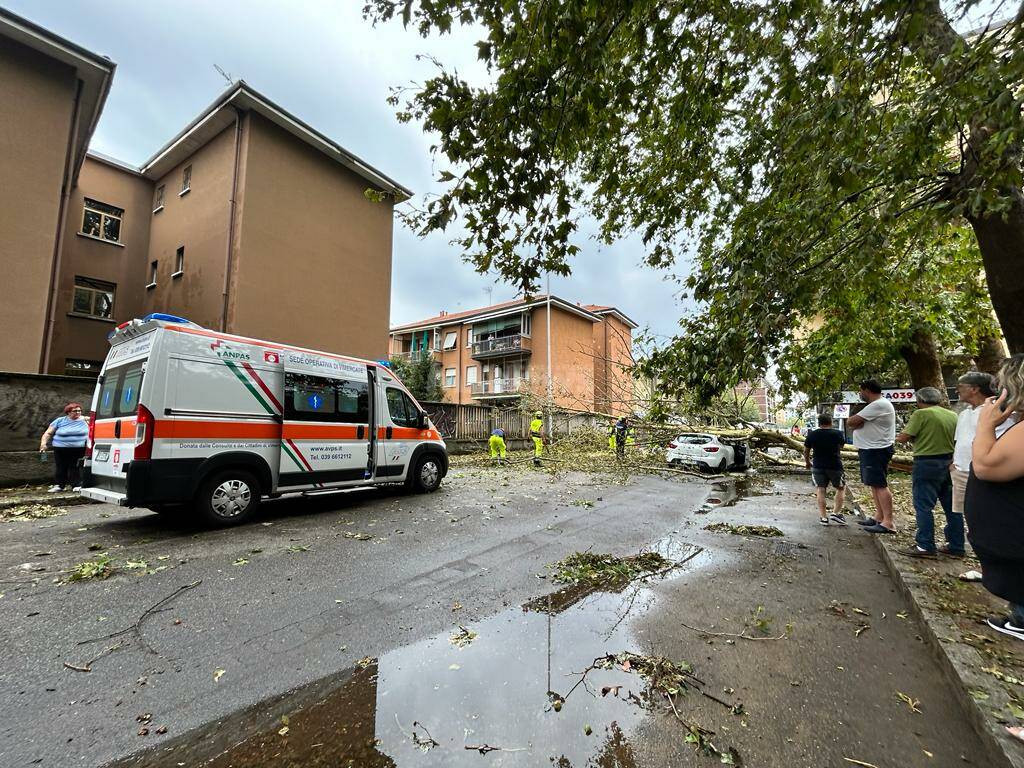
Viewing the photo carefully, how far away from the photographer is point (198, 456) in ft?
19.3

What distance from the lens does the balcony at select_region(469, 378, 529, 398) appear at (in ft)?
112

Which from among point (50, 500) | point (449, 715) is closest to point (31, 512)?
point (50, 500)

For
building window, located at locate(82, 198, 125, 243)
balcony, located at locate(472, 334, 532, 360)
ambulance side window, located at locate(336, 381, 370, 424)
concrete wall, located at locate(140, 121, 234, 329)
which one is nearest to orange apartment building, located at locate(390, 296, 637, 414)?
balcony, located at locate(472, 334, 532, 360)

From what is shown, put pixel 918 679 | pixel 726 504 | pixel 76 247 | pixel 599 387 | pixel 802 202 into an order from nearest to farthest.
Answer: pixel 918 679, pixel 802 202, pixel 726 504, pixel 599 387, pixel 76 247

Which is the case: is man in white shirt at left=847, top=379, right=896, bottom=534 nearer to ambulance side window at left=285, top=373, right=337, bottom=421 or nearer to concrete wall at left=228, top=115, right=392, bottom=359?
ambulance side window at left=285, top=373, right=337, bottom=421

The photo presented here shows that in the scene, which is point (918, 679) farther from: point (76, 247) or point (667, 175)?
point (76, 247)

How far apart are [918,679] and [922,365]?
13.6 m

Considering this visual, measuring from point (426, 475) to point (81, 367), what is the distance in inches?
576

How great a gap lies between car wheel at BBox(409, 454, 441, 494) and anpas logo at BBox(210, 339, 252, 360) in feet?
12.9

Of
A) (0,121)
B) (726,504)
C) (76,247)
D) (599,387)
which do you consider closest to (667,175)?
(726,504)

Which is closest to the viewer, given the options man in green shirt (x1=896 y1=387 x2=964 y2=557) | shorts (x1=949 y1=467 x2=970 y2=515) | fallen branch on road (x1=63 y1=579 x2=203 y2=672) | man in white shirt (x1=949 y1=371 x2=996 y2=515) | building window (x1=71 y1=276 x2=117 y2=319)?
fallen branch on road (x1=63 y1=579 x2=203 y2=672)

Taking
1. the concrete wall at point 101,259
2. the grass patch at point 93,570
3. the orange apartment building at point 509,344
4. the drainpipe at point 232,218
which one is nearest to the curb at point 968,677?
the grass patch at point 93,570

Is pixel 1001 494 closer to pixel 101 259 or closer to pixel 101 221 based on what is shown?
pixel 101 259

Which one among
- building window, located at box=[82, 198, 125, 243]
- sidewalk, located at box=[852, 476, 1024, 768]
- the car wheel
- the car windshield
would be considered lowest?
sidewalk, located at box=[852, 476, 1024, 768]
